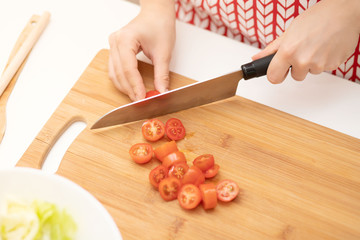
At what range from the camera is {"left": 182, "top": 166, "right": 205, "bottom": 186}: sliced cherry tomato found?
1.11 meters

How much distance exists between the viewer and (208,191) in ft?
3.54

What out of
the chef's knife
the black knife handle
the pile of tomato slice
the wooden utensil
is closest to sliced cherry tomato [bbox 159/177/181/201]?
the pile of tomato slice

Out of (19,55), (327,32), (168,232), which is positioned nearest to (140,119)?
(168,232)

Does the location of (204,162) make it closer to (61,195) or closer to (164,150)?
(164,150)

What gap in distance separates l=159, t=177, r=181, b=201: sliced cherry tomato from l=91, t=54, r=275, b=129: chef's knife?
0.73 feet

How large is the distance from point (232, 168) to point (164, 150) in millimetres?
186

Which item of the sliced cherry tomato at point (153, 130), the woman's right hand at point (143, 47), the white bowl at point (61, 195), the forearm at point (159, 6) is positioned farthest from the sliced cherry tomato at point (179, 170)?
the forearm at point (159, 6)

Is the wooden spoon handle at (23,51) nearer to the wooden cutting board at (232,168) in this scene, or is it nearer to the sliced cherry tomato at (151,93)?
the wooden cutting board at (232,168)

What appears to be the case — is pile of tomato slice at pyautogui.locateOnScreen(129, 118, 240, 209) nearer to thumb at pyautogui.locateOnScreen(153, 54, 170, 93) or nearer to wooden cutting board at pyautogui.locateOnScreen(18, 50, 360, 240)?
wooden cutting board at pyautogui.locateOnScreen(18, 50, 360, 240)

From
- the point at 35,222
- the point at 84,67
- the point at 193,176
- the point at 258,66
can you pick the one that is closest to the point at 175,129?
the point at 193,176

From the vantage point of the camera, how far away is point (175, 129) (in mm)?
1211

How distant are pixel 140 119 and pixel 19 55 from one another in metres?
0.45

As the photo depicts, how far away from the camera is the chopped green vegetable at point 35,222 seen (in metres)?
0.77

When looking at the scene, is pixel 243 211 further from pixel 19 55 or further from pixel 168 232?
pixel 19 55
